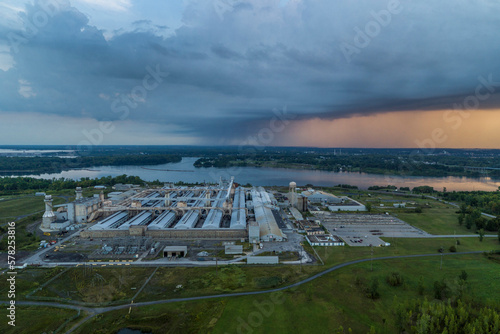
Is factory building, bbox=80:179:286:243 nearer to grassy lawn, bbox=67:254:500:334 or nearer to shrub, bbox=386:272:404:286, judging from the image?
grassy lawn, bbox=67:254:500:334

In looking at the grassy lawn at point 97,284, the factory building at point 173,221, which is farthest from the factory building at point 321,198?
the grassy lawn at point 97,284

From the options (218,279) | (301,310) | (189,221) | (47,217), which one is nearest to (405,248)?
(301,310)

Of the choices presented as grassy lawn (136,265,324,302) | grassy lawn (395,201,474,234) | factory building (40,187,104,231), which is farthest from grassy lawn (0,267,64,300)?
grassy lawn (395,201,474,234)

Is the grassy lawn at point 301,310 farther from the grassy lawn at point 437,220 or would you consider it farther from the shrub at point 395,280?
the grassy lawn at point 437,220

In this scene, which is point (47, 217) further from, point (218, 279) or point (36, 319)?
point (218, 279)

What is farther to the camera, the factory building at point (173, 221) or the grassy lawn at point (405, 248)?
the factory building at point (173, 221)

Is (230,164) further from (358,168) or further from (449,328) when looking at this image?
(449,328)

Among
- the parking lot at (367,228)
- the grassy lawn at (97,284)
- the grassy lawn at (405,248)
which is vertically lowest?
the grassy lawn at (97,284)

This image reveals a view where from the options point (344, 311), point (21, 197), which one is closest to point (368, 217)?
point (344, 311)
